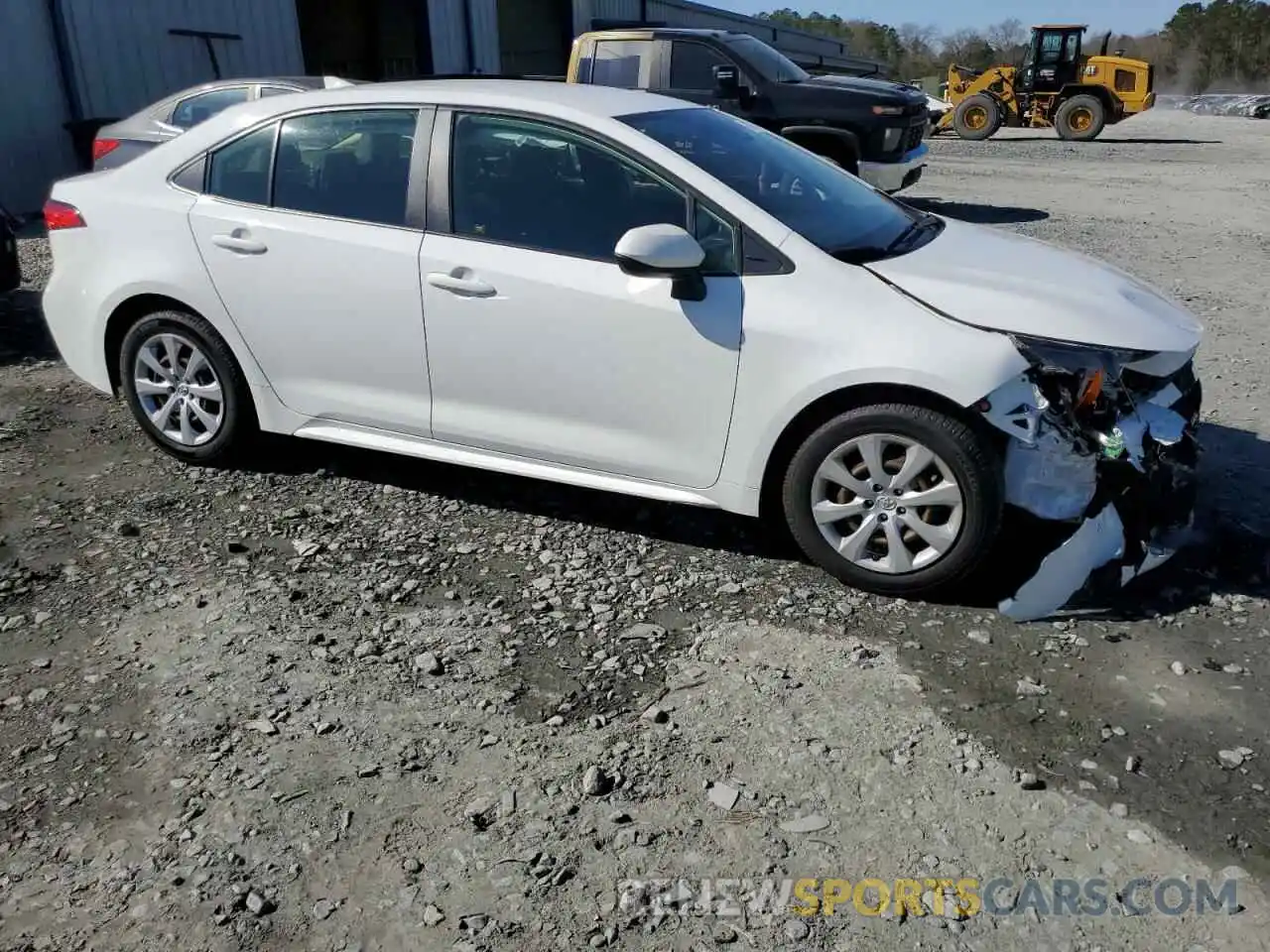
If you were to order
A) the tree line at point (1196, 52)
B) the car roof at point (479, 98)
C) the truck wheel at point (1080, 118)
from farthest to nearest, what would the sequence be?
1. the tree line at point (1196, 52)
2. the truck wheel at point (1080, 118)
3. the car roof at point (479, 98)

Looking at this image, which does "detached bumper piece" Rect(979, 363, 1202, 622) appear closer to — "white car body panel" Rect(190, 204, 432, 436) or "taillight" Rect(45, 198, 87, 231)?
"white car body panel" Rect(190, 204, 432, 436)

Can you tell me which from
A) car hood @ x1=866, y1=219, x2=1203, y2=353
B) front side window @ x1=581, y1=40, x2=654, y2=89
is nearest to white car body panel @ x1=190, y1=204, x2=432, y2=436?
car hood @ x1=866, y1=219, x2=1203, y2=353

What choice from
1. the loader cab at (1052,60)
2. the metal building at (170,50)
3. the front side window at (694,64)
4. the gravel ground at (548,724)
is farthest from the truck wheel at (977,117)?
the gravel ground at (548,724)

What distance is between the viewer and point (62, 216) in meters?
4.89

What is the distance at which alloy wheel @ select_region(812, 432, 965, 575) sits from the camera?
3551 mm

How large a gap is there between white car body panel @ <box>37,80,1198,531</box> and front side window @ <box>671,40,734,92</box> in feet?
26.7

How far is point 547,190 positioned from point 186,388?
202cm

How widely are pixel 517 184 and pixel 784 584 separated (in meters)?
1.85

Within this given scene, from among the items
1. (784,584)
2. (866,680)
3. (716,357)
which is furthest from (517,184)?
(866,680)

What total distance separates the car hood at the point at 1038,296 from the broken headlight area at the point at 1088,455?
0.07m

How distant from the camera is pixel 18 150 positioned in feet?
41.9

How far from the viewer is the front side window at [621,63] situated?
1228 centimetres

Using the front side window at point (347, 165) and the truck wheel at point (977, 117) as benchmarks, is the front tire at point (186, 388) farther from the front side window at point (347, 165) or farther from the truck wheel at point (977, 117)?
the truck wheel at point (977, 117)

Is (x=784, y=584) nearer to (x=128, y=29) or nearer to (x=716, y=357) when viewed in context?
(x=716, y=357)
